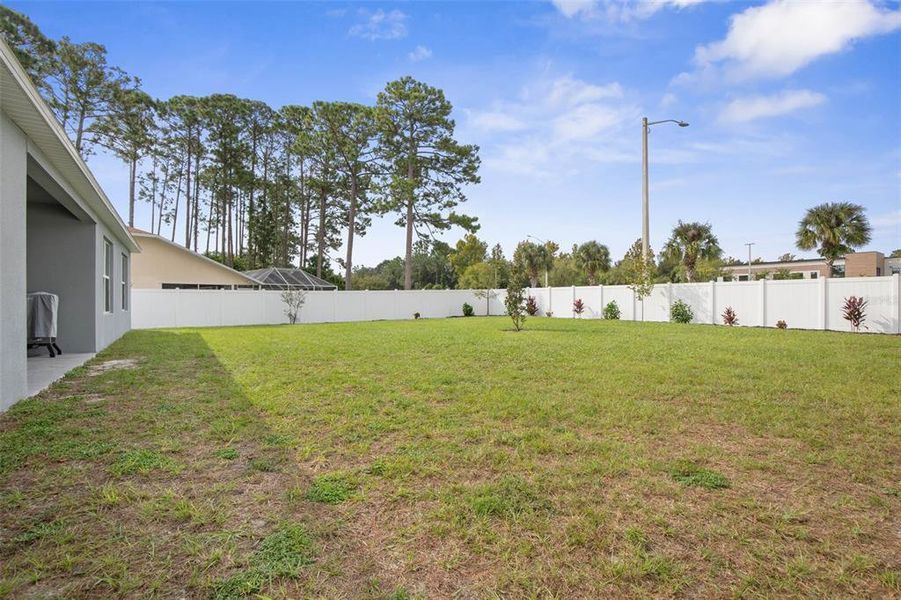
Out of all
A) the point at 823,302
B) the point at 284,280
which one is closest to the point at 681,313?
the point at 823,302

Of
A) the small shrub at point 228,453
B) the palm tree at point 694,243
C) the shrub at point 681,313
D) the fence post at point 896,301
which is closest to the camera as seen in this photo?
the small shrub at point 228,453

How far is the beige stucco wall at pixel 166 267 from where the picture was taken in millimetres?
21078

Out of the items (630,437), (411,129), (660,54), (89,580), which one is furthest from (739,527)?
(411,129)

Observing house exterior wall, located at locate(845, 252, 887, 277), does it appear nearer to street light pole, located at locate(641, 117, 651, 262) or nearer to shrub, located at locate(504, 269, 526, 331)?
street light pole, located at locate(641, 117, 651, 262)

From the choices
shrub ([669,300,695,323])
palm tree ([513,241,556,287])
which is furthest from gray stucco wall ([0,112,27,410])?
palm tree ([513,241,556,287])

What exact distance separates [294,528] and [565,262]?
3998cm

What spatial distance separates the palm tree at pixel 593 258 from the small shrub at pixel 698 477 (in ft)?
89.0

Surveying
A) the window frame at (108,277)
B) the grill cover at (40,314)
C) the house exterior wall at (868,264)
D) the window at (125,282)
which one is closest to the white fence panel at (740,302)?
the grill cover at (40,314)

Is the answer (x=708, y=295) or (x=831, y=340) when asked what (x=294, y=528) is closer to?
(x=831, y=340)

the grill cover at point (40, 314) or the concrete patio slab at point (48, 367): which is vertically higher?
the grill cover at point (40, 314)

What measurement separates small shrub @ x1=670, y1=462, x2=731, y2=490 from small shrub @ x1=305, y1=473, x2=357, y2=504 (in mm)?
2166

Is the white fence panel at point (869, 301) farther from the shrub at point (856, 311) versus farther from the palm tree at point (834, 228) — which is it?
the palm tree at point (834, 228)

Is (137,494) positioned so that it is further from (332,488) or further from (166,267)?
(166,267)

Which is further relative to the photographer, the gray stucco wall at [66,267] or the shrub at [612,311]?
the shrub at [612,311]
